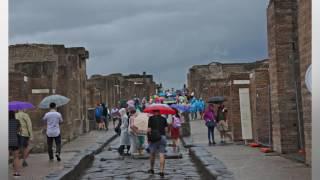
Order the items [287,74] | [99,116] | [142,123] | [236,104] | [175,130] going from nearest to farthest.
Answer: [287,74] → [142,123] → [175,130] → [236,104] → [99,116]

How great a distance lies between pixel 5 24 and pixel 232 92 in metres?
16.1

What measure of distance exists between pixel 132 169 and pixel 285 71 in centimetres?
469

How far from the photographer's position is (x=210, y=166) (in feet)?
48.9

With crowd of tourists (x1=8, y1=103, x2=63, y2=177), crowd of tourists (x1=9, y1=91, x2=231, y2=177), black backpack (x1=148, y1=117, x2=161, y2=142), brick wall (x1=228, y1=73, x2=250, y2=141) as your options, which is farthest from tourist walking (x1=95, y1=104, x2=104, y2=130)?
black backpack (x1=148, y1=117, x2=161, y2=142)

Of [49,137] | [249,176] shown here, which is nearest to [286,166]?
[249,176]

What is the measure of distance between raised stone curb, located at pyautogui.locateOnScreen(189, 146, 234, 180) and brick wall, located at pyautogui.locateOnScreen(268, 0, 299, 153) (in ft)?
6.58

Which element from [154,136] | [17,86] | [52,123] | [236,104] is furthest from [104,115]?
[154,136]

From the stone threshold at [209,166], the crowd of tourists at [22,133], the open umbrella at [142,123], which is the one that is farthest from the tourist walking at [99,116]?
the open umbrella at [142,123]

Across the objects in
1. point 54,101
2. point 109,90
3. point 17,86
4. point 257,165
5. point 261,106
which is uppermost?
point 109,90

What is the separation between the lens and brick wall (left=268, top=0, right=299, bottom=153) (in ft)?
55.9

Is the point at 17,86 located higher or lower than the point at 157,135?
higher

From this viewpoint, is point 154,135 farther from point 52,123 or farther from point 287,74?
point 287,74

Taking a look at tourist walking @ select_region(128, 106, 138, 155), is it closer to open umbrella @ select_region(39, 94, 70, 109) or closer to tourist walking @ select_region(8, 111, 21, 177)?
open umbrella @ select_region(39, 94, 70, 109)

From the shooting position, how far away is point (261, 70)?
2089 cm
